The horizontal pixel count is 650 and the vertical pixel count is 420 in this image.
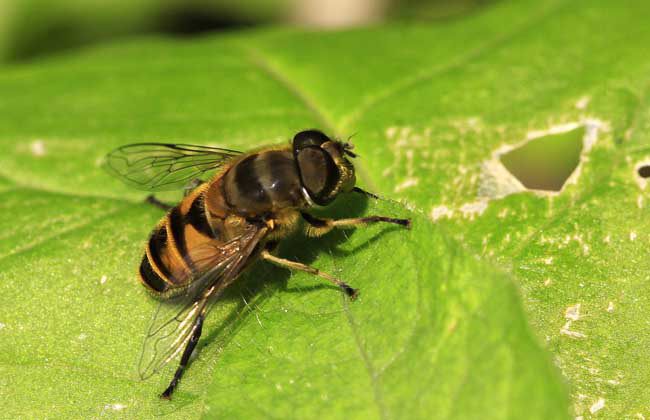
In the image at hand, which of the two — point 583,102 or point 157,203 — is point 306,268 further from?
point 583,102

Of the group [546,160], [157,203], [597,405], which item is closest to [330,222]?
[157,203]

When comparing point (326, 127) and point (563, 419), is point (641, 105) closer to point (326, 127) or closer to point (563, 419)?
point (326, 127)

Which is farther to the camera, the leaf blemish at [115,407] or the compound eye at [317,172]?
the compound eye at [317,172]

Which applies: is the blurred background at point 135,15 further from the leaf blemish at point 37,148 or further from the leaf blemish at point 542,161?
the leaf blemish at point 542,161

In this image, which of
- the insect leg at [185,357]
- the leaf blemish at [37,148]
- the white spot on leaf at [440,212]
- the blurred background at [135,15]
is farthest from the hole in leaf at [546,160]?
the blurred background at [135,15]

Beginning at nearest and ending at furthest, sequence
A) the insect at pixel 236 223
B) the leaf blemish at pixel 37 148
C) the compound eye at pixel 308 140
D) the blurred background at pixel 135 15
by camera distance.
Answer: the insect at pixel 236 223 → the compound eye at pixel 308 140 → the leaf blemish at pixel 37 148 → the blurred background at pixel 135 15

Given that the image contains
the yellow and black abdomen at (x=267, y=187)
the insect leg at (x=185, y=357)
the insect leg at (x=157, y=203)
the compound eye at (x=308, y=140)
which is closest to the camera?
the insect leg at (x=185, y=357)
